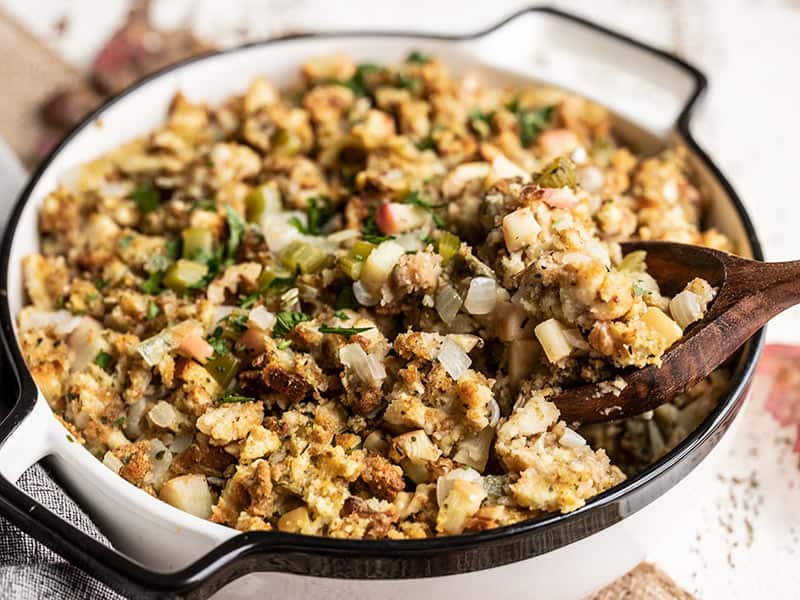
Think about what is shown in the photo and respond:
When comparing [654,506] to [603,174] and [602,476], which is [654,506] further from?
[603,174]

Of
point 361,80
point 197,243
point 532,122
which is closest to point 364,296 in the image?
point 197,243

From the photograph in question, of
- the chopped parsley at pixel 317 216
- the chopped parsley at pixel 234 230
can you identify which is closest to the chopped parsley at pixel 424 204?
the chopped parsley at pixel 317 216

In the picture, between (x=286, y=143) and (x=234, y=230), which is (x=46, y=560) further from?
(x=286, y=143)

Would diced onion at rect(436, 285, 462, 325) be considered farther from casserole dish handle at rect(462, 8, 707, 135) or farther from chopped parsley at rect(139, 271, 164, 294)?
casserole dish handle at rect(462, 8, 707, 135)

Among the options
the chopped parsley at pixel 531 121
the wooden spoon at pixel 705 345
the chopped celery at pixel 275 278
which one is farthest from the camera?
the chopped parsley at pixel 531 121

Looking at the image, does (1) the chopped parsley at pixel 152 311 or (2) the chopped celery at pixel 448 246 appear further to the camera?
(1) the chopped parsley at pixel 152 311

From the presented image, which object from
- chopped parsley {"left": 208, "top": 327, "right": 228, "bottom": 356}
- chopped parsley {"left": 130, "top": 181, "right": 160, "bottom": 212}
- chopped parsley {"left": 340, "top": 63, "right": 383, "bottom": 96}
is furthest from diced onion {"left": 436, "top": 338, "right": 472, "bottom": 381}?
chopped parsley {"left": 340, "top": 63, "right": 383, "bottom": 96}

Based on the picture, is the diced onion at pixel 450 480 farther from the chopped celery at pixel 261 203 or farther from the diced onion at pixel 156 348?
the chopped celery at pixel 261 203

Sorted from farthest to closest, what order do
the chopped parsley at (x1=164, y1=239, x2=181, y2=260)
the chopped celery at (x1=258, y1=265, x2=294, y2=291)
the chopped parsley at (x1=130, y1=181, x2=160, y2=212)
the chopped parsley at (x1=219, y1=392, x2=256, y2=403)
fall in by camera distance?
the chopped parsley at (x1=130, y1=181, x2=160, y2=212) → the chopped parsley at (x1=164, y1=239, x2=181, y2=260) → the chopped celery at (x1=258, y1=265, x2=294, y2=291) → the chopped parsley at (x1=219, y1=392, x2=256, y2=403)
